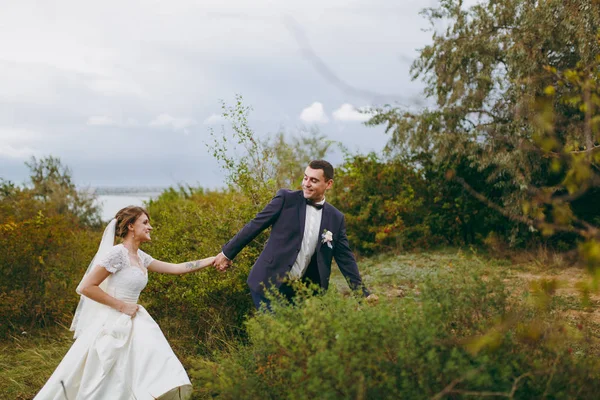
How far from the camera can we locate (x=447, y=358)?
324cm

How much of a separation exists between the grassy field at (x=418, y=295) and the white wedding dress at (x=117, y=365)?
119 centimetres

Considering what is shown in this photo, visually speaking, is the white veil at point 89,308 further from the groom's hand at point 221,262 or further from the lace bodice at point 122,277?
the groom's hand at point 221,262

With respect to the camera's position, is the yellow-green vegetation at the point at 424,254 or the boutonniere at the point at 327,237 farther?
the boutonniere at the point at 327,237

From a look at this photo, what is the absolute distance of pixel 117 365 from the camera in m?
4.62

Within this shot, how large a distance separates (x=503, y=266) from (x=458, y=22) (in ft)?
18.1

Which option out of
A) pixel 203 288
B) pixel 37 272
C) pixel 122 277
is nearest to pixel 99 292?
pixel 122 277

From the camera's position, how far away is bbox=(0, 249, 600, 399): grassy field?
3.80 metres

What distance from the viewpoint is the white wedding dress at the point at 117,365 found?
4.50 m

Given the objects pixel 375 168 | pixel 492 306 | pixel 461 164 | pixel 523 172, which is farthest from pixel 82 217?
pixel 492 306

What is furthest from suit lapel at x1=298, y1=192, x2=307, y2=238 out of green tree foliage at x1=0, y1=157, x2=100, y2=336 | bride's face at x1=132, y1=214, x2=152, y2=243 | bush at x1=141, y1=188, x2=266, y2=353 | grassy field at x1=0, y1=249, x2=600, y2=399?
green tree foliage at x1=0, y1=157, x2=100, y2=336

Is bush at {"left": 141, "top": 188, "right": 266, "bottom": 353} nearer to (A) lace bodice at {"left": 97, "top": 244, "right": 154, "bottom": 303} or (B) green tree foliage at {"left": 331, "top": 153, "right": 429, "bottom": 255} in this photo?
(A) lace bodice at {"left": 97, "top": 244, "right": 154, "bottom": 303}

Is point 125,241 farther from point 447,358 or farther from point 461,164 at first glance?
point 461,164

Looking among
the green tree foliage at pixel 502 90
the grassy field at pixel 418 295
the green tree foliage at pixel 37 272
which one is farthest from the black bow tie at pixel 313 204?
the green tree foliage at pixel 502 90

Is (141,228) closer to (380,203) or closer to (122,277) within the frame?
(122,277)
